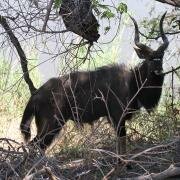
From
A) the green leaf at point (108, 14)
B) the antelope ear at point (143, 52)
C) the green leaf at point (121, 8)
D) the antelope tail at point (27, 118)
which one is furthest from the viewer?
the antelope tail at point (27, 118)

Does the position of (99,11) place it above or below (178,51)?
above

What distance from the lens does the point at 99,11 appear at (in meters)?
7.71

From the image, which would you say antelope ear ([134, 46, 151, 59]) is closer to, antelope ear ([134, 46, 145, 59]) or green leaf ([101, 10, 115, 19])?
antelope ear ([134, 46, 145, 59])

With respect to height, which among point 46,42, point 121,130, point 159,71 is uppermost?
point 46,42

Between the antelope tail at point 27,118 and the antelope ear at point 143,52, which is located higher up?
the antelope ear at point 143,52

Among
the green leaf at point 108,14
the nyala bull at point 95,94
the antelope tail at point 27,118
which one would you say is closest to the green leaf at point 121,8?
the green leaf at point 108,14

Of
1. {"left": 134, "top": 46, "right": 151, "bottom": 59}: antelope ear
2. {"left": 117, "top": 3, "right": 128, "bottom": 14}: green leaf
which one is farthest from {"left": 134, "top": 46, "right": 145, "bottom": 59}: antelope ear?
{"left": 117, "top": 3, "right": 128, "bottom": 14}: green leaf

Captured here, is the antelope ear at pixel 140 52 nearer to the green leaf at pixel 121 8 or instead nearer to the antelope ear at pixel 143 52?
the antelope ear at pixel 143 52

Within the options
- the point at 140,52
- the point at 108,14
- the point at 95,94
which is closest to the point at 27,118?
the point at 95,94

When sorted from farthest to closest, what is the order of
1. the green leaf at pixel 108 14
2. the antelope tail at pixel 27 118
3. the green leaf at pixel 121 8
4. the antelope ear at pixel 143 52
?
the antelope tail at pixel 27 118
the antelope ear at pixel 143 52
the green leaf at pixel 121 8
the green leaf at pixel 108 14

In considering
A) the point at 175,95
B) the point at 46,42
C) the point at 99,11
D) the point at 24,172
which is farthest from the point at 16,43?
the point at 175,95

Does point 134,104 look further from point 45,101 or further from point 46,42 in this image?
point 46,42

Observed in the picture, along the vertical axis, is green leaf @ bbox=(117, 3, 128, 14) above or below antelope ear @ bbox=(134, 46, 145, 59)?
above

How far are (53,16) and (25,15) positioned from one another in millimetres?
382
